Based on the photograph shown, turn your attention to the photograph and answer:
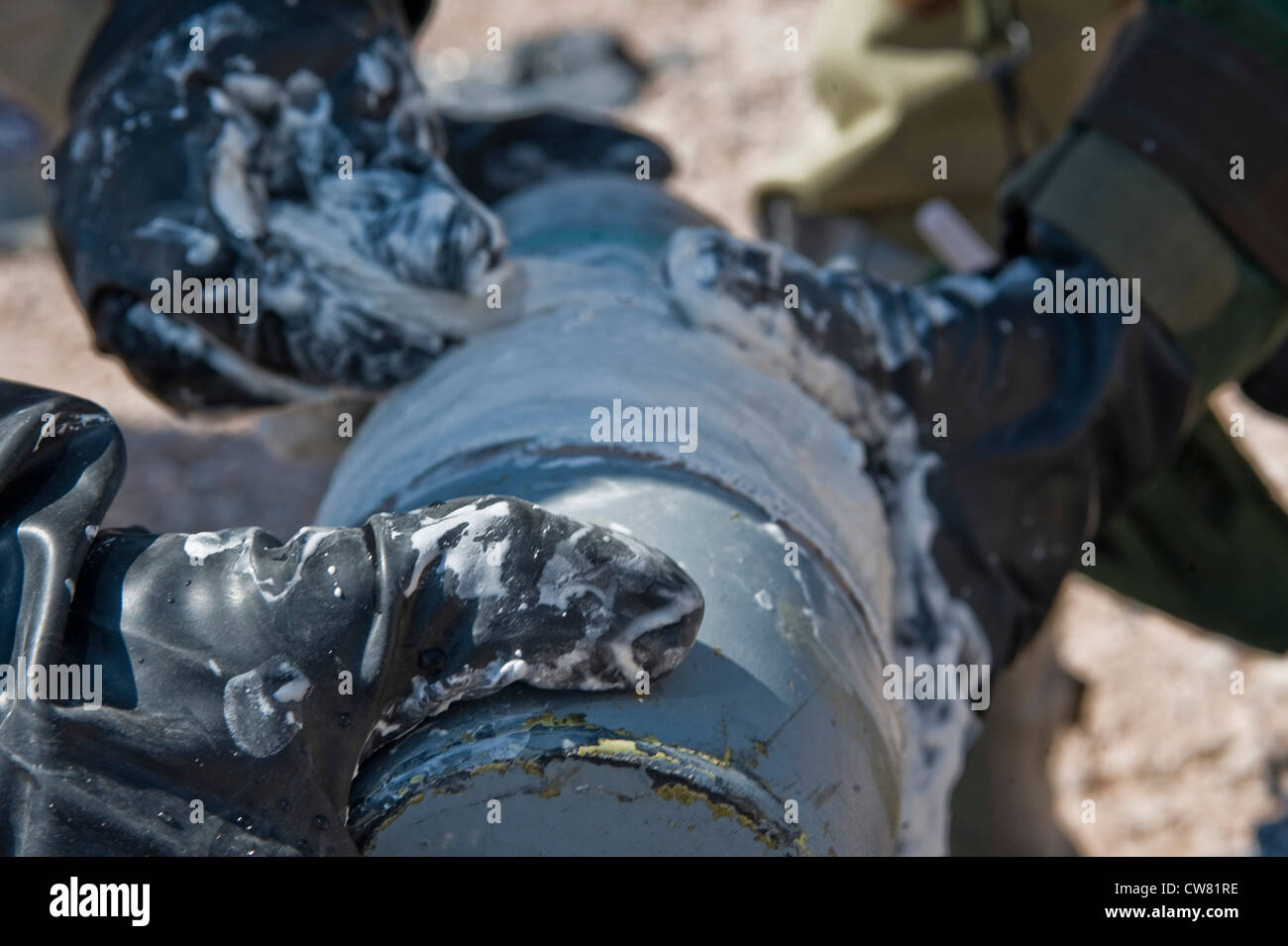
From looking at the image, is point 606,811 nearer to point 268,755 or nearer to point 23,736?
point 268,755

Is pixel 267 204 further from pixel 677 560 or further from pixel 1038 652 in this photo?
pixel 1038 652

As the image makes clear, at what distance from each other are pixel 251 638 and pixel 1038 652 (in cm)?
155

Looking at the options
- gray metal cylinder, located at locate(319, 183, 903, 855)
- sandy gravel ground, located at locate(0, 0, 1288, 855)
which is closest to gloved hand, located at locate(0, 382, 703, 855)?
gray metal cylinder, located at locate(319, 183, 903, 855)

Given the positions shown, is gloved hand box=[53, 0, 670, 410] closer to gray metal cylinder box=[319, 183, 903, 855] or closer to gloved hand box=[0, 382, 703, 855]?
gray metal cylinder box=[319, 183, 903, 855]

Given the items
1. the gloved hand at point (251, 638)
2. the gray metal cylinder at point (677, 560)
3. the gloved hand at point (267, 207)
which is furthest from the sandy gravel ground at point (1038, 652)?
the gloved hand at point (251, 638)

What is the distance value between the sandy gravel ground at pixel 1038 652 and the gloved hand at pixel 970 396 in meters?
0.63

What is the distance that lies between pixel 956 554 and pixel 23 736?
85 centimetres

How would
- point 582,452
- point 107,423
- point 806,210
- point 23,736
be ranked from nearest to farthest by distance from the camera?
point 23,736 < point 107,423 < point 582,452 < point 806,210

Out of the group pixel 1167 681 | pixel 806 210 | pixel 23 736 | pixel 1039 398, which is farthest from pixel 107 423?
pixel 1167 681

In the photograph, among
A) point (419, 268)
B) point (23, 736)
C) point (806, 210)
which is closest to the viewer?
point (23, 736)

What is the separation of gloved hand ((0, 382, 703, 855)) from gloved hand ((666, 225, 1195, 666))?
41 cm

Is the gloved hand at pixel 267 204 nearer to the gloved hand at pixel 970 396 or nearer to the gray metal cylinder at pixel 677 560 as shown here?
the gray metal cylinder at pixel 677 560

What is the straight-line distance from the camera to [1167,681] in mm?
2215

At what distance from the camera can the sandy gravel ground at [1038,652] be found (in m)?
1.95
